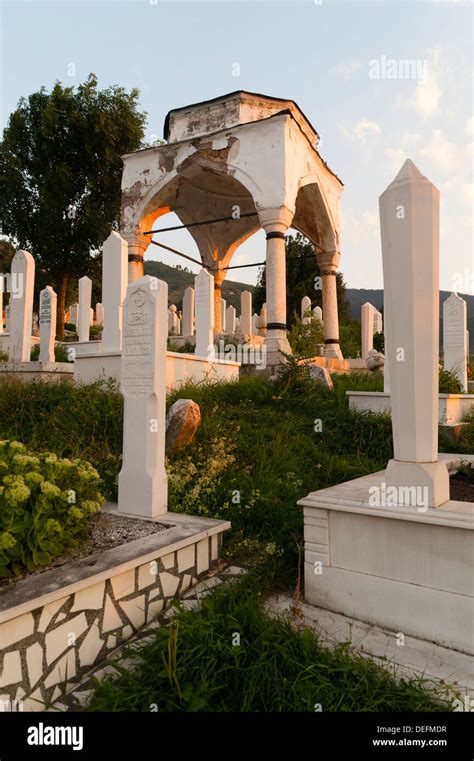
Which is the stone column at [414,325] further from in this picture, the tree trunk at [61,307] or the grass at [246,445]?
the tree trunk at [61,307]

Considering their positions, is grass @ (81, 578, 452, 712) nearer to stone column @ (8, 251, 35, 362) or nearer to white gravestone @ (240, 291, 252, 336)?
stone column @ (8, 251, 35, 362)

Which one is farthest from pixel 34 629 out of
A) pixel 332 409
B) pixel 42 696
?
pixel 332 409

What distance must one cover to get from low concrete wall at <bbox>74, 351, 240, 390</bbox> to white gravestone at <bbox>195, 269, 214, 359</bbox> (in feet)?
4.05

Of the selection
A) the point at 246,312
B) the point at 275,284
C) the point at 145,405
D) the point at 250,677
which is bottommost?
the point at 250,677

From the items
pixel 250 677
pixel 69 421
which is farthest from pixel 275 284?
pixel 250 677

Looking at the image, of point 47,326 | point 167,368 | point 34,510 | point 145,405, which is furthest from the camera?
point 47,326

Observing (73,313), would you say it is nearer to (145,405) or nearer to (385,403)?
(385,403)

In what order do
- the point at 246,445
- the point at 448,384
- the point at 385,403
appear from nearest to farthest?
the point at 246,445 < the point at 385,403 < the point at 448,384

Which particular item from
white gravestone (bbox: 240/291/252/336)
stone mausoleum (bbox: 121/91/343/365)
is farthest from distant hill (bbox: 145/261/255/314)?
stone mausoleum (bbox: 121/91/343/365)

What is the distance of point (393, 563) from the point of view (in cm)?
286

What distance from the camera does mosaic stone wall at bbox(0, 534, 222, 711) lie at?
217cm

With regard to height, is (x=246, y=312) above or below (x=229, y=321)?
above

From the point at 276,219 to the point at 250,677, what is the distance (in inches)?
347

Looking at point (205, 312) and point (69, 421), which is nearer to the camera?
point (69, 421)
